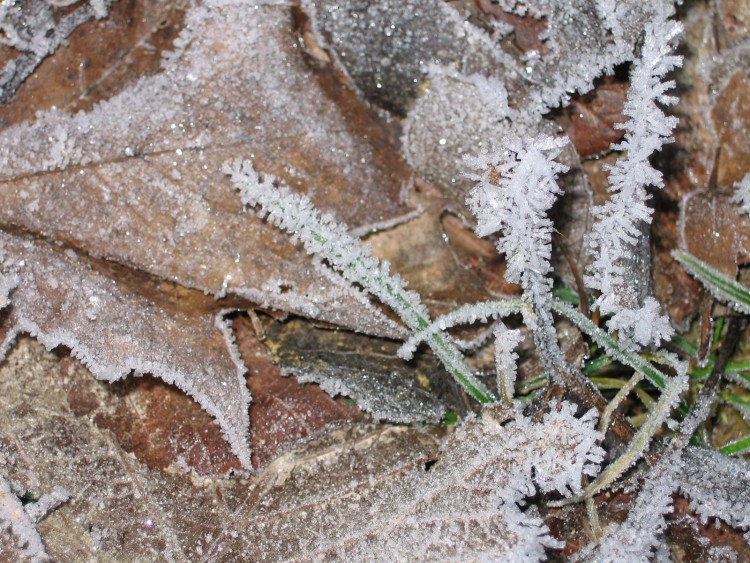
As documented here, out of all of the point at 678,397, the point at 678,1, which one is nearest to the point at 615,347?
the point at 678,397

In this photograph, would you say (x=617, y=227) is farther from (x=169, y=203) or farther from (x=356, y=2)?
(x=169, y=203)

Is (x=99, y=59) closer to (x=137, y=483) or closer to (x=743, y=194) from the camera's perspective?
(x=137, y=483)

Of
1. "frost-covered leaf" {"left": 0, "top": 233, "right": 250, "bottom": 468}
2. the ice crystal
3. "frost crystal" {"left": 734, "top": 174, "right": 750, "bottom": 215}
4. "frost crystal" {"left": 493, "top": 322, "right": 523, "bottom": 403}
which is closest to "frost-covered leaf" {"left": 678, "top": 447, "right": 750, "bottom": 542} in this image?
"frost crystal" {"left": 493, "top": 322, "right": 523, "bottom": 403}

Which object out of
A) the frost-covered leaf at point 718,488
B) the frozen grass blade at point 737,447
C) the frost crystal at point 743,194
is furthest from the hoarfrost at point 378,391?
the frost crystal at point 743,194

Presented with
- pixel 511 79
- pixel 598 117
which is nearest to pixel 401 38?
pixel 511 79

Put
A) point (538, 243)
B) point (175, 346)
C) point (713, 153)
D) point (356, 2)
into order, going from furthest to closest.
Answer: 1. point (713, 153)
2. point (356, 2)
3. point (175, 346)
4. point (538, 243)
